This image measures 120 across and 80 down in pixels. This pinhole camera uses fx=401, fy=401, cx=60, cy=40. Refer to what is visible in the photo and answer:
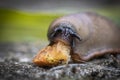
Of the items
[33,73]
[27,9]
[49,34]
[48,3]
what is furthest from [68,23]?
[48,3]

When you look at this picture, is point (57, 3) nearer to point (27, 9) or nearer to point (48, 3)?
point (48, 3)

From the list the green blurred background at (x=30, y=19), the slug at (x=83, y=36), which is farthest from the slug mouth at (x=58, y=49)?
the green blurred background at (x=30, y=19)

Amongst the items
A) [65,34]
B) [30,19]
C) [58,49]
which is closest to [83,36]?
[65,34]

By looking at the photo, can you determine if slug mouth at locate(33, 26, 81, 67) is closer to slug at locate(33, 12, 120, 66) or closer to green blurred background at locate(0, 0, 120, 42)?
slug at locate(33, 12, 120, 66)

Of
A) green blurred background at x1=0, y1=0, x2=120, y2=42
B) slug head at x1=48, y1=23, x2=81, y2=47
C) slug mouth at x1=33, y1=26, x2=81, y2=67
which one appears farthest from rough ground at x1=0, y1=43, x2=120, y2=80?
green blurred background at x1=0, y1=0, x2=120, y2=42

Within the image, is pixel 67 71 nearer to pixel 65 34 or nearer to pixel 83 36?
pixel 65 34

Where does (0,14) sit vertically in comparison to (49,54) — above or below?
above

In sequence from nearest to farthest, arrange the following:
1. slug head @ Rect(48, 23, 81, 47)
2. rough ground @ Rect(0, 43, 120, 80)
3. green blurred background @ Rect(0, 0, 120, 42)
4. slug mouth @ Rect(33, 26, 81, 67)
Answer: rough ground @ Rect(0, 43, 120, 80)
slug mouth @ Rect(33, 26, 81, 67)
slug head @ Rect(48, 23, 81, 47)
green blurred background @ Rect(0, 0, 120, 42)

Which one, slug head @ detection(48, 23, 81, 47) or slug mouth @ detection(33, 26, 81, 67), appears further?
slug head @ detection(48, 23, 81, 47)
